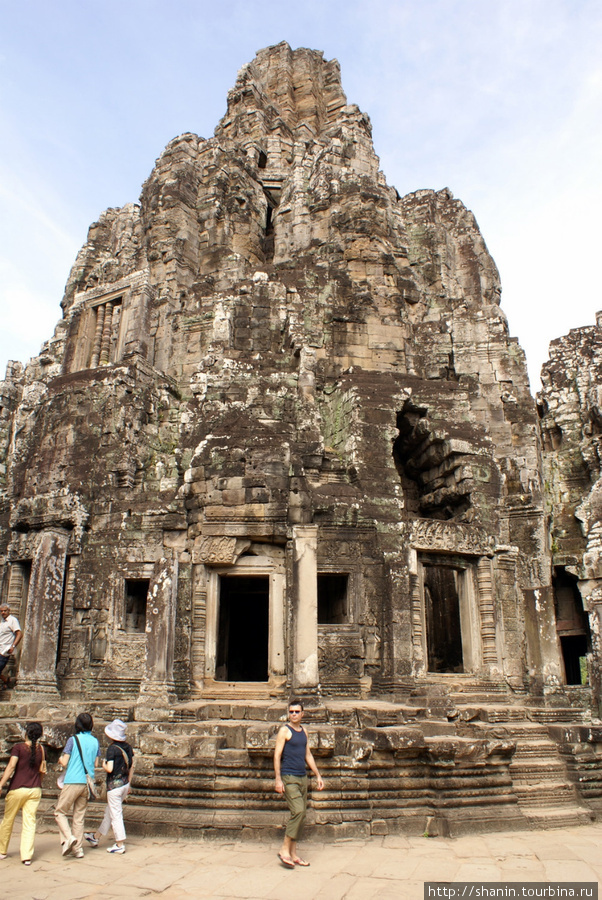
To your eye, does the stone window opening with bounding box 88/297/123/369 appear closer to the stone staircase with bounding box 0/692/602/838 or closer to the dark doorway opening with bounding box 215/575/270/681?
the dark doorway opening with bounding box 215/575/270/681

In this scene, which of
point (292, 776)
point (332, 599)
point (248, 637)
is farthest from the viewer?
point (248, 637)

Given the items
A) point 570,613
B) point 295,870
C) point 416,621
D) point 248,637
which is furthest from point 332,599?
point 570,613

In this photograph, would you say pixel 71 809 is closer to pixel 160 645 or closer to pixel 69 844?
pixel 69 844

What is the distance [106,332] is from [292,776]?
14.6 meters

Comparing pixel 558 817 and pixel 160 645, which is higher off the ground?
pixel 160 645

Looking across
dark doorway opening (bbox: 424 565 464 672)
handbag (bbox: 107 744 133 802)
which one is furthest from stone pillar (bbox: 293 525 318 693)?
dark doorway opening (bbox: 424 565 464 672)

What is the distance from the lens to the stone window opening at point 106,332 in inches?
747

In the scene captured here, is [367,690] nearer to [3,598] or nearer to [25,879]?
[25,879]

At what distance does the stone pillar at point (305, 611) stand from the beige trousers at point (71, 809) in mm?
3446

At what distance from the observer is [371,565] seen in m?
12.9

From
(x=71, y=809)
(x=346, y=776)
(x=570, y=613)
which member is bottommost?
(x=71, y=809)

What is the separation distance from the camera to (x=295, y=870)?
713 cm

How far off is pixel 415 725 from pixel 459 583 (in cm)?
422

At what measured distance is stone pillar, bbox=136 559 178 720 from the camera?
10297 millimetres
